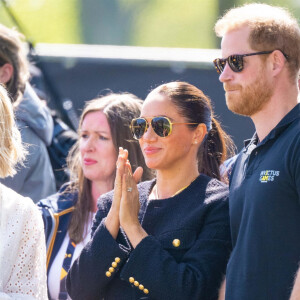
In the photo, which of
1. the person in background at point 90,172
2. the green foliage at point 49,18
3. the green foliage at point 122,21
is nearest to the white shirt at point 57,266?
the person in background at point 90,172

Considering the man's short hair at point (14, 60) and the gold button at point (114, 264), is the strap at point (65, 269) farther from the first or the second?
the man's short hair at point (14, 60)

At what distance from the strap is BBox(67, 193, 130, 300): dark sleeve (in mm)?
715

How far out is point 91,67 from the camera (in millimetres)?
4910

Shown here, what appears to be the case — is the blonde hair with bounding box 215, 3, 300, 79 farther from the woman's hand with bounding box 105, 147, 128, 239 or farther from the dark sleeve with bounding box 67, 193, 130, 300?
the dark sleeve with bounding box 67, 193, 130, 300

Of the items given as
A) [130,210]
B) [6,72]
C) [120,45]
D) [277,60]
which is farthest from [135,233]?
[120,45]

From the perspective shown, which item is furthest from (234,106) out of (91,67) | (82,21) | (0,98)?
(82,21)

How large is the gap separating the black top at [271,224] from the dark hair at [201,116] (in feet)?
2.02

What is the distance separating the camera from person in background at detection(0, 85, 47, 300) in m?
2.65

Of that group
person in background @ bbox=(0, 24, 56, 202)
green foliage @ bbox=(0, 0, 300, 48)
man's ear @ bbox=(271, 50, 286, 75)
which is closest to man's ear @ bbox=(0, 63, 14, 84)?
person in background @ bbox=(0, 24, 56, 202)

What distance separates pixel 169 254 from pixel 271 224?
53 cm

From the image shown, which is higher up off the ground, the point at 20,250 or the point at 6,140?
the point at 6,140

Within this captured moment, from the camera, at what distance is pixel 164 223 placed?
286 cm

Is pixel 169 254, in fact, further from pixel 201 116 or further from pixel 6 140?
pixel 6 140

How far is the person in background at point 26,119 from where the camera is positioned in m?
4.39
